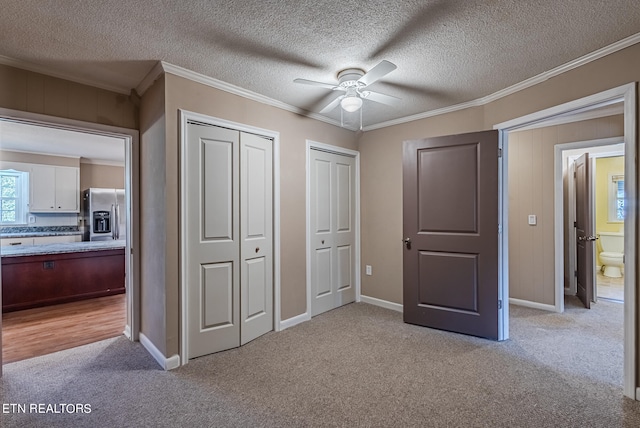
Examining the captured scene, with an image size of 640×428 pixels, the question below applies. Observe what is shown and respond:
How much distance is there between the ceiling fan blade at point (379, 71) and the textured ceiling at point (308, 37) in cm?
17

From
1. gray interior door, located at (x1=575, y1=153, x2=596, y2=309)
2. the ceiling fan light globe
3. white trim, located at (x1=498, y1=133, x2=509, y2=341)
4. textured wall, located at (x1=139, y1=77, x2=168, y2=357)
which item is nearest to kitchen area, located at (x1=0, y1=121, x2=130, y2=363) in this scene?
textured wall, located at (x1=139, y1=77, x2=168, y2=357)

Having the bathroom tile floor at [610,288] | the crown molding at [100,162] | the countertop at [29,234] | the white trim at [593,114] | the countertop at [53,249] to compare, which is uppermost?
the white trim at [593,114]

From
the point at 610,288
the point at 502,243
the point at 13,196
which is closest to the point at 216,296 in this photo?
the point at 502,243

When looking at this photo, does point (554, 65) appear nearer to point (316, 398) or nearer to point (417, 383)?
point (417, 383)

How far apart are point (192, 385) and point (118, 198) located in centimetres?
500

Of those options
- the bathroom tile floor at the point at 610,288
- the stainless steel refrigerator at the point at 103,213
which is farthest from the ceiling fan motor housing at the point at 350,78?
the stainless steel refrigerator at the point at 103,213

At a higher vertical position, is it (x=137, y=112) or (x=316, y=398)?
(x=137, y=112)

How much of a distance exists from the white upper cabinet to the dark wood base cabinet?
189 centimetres

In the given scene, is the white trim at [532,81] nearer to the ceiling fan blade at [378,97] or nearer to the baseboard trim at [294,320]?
the ceiling fan blade at [378,97]

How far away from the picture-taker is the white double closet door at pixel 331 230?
3.69 metres

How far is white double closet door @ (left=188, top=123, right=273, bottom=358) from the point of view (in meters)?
2.59

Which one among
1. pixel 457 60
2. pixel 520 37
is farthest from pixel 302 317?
pixel 520 37

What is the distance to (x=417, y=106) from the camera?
134 inches

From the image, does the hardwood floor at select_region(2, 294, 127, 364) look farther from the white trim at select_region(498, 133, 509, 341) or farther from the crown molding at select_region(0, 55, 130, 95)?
the white trim at select_region(498, 133, 509, 341)
